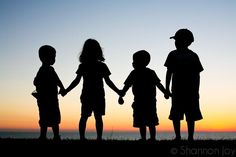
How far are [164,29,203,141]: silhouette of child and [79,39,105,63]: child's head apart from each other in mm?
1940

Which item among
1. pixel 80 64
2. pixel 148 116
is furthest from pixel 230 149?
pixel 80 64

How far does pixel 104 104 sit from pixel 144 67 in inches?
62.6

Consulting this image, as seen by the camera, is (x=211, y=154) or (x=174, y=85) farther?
(x=174, y=85)

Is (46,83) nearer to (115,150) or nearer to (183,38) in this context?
(183,38)

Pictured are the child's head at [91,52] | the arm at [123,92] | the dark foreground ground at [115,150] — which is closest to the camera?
the dark foreground ground at [115,150]

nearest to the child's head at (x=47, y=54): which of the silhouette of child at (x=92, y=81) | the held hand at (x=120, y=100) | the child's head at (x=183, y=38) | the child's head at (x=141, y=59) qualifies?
the silhouette of child at (x=92, y=81)

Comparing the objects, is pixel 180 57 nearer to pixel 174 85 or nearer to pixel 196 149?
pixel 174 85

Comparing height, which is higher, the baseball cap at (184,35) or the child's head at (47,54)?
the baseball cap at (184,35)

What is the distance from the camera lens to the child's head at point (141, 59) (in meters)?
11.5

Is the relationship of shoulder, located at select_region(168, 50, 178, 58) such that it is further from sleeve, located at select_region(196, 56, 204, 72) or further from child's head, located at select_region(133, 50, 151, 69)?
child's head, located at select_region(133, 50, 151, 69)

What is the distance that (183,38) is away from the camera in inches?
430

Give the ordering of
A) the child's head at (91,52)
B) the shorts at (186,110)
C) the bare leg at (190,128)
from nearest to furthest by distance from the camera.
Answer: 1. the bare leg at (190,128)
2. the shorts at (186,110)
3. the child's head at (91,52)

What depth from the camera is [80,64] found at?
37.7 feet

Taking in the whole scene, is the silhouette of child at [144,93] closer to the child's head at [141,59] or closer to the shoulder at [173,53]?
the child's head at [141,59]
